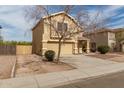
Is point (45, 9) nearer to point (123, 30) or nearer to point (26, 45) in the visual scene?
point (26, 45)

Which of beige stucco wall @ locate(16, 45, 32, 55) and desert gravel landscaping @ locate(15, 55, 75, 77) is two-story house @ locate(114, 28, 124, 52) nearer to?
beige stucco wall @ locate(16, 45, 32, 55)

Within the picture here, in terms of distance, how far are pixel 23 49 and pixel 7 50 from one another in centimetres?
287

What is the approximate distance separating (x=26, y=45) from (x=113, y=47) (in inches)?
695

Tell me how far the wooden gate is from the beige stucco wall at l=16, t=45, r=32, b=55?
0.80m

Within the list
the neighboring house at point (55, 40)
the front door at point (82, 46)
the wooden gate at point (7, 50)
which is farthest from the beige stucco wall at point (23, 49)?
the front door at point (82, 46)

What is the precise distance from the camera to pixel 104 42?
39.2 m

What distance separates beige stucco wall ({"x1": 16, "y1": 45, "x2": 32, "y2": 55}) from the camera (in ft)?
107

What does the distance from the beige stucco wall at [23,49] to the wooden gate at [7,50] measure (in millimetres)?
797

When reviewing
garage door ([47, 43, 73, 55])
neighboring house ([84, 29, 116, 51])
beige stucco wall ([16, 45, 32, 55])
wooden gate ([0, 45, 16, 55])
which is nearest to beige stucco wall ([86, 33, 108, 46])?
neighboring house ([84, 29, 116, 51])

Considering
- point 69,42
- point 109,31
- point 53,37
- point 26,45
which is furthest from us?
point 109,31

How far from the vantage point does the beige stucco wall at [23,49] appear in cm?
3273
